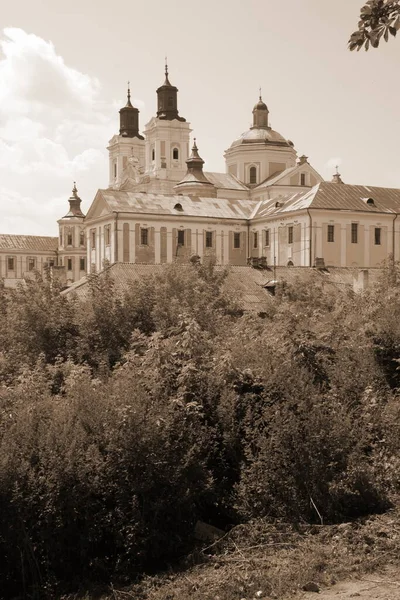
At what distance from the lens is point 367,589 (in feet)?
26.3

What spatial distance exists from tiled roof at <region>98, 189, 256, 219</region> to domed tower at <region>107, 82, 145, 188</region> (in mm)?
25358

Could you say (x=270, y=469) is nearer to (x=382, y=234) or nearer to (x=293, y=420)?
(x=293, y=420)

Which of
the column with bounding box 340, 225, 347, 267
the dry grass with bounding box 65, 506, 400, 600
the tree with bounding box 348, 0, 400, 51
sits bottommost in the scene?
the dry grass with bounding box 65, 506, 400, 600

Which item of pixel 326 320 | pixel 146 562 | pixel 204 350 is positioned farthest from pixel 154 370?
pixel 326 320

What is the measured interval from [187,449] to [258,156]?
2106 inches

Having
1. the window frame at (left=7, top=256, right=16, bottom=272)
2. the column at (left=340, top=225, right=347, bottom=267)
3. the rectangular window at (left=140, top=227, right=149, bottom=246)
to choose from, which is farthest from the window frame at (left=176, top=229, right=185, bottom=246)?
the window frame at (left=7, top=256, right=16, bottom=272)

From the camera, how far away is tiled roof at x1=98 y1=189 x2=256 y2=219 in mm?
48750

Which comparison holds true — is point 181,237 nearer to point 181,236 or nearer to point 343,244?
point 181,236

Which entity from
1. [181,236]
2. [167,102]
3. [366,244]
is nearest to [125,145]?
[167,102]

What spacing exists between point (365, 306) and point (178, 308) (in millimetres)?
4570

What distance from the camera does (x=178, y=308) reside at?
1920 cm

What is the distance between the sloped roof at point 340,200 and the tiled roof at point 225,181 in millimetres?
10296

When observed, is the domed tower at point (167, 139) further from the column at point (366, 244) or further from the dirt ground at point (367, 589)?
the dirt ground at point (367, 589)

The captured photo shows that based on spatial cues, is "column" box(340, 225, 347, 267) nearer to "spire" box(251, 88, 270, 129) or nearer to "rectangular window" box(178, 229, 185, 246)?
"rectangular window" box(178, 229, 185, 246)
